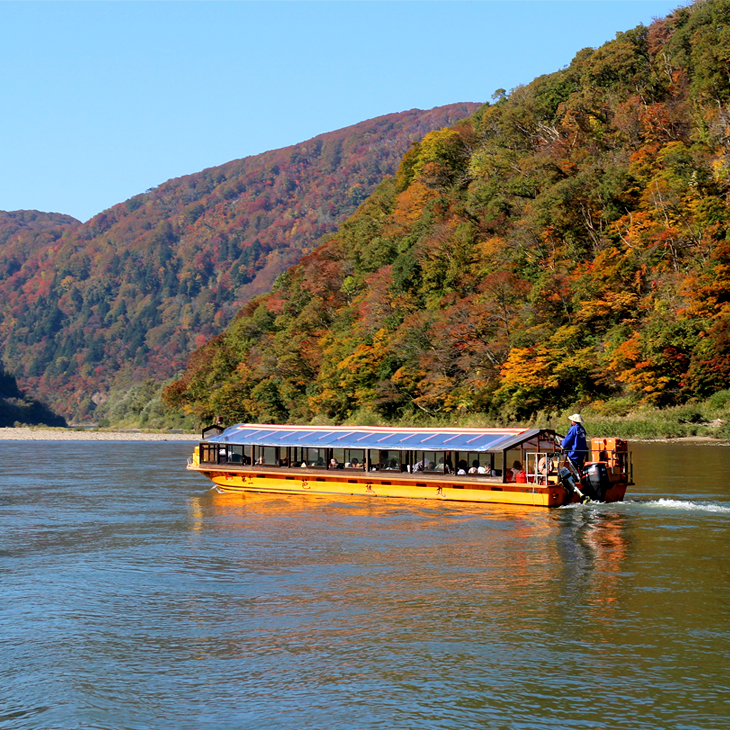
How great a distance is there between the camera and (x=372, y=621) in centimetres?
1697

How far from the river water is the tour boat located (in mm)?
1336

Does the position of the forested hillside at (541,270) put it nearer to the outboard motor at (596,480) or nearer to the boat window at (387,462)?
the boat window at (387,462)

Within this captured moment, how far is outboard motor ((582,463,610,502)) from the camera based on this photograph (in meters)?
32.1

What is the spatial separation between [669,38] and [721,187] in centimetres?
4297

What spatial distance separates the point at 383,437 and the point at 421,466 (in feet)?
7.04

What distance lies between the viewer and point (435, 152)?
126m

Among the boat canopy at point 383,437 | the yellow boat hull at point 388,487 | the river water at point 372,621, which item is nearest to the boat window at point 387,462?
the boat canopy at point 383,437

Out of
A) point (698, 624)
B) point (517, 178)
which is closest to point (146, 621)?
point (698, 624)

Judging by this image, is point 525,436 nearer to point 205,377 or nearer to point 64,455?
point 64,455

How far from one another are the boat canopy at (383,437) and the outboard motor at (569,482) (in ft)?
6.59

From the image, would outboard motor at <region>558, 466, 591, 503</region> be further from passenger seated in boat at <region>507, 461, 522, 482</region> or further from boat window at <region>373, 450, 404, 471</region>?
boat window at <region>373, 450, 404, 471</region>

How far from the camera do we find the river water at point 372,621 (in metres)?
12.8

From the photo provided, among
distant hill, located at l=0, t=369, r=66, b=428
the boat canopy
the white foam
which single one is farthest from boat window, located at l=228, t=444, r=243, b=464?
distant hill, located at l=0, t=369, r=66, b=428

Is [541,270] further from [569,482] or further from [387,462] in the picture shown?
[569,482]
